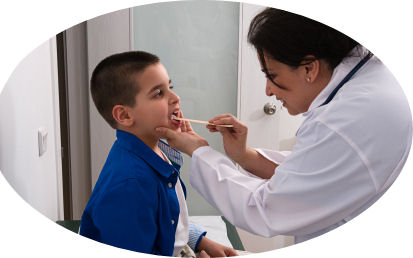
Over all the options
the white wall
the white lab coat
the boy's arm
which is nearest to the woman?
the white lab coat

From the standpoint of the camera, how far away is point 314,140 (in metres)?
0.56

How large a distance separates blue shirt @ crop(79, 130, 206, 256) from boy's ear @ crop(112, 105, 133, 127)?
2 centimetres

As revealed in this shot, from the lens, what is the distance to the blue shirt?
548 mm

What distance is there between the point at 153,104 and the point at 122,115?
0.05 m

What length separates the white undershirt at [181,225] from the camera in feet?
2.14

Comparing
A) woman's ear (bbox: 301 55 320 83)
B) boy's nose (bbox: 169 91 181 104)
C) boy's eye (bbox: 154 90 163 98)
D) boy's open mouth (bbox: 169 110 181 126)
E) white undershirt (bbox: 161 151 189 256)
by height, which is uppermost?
woman's ear (bbox: 301 55 320 83)

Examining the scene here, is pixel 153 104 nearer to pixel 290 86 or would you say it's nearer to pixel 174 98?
pixel 174 98

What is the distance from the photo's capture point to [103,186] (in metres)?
0.58

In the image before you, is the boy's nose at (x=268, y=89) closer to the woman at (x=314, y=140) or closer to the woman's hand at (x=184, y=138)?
the woman at (x=314, y=140)

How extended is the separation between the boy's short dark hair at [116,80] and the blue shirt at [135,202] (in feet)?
0.17

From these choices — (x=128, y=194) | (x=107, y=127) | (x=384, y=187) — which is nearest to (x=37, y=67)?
(x=107, y=127)

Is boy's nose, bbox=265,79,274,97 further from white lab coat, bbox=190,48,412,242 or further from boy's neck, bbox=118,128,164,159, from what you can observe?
boy's neck, bbox=118,128,164,159

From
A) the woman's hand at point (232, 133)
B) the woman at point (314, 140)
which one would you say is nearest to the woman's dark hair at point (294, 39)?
the woman at point (314, 140)

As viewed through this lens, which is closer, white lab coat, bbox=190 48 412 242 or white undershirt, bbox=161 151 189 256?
white lab coat, bbox=190 48 412 242
